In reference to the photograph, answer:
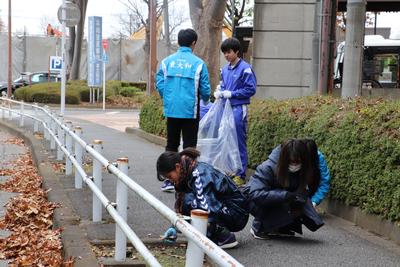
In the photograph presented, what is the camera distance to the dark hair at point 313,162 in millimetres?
4891

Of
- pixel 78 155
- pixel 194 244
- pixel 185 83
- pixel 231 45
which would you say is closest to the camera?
pixel 194 244

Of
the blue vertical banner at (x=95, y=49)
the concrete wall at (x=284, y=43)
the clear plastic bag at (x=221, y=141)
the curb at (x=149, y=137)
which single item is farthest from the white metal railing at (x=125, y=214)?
the blue vertical banner at (x=95, y=49)

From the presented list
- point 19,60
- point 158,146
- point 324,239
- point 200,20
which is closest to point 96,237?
point 324,239

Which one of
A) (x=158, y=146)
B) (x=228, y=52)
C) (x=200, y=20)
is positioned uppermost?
(x=200, y=20)

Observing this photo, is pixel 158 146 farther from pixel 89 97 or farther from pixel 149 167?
pixel 89 97

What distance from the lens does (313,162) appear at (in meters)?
5.00

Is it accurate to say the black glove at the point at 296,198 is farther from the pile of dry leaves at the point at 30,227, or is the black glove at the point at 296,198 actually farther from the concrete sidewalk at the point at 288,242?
the pile of dry leaves at the point at 30,227

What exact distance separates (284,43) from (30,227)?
21.8 ft

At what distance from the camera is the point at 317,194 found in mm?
5398

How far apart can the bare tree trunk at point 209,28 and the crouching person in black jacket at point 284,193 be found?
9581mm

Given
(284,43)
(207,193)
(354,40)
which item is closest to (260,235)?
(207,193)

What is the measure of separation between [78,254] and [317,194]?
2222 millimetres

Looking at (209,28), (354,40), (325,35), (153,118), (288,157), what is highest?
(209,28)

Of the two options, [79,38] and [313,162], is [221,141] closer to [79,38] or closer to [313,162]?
[313,162]
